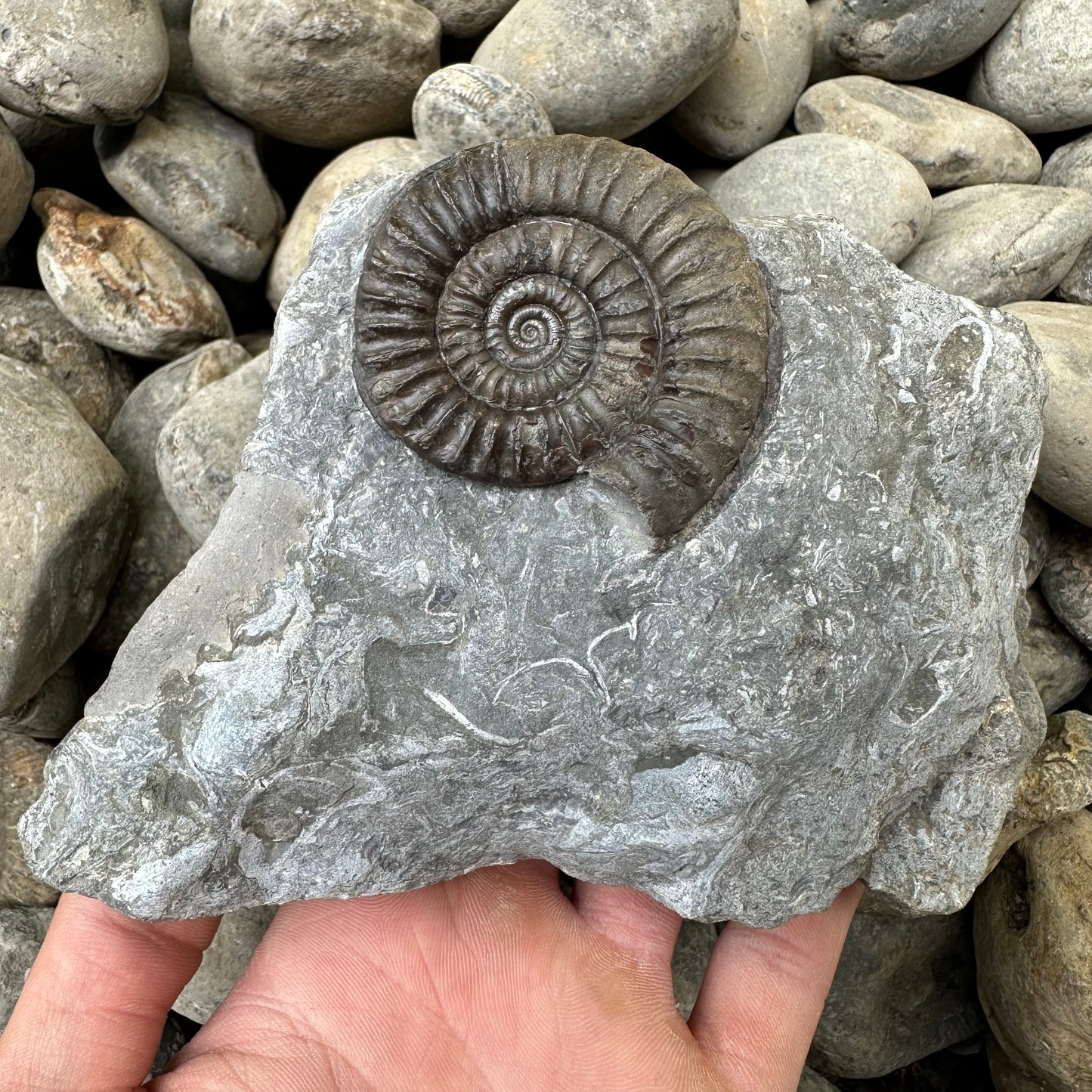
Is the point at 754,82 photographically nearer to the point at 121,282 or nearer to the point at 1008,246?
the point at 1008,246

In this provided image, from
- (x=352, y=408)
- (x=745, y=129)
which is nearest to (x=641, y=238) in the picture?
(x=352, y=408)

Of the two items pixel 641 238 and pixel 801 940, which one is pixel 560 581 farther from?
pixel 801 940

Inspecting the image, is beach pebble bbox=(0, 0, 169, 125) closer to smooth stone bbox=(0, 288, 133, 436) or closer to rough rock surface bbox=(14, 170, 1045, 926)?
smooth stone bbox=(0, 288, 133, 436)

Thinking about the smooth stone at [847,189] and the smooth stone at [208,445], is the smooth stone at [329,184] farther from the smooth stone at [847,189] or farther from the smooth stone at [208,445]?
the smooth stone at [847,189]

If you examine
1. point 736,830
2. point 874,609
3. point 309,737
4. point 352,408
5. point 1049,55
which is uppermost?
point 1049,55

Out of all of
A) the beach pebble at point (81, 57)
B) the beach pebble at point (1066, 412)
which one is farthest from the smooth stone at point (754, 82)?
the beach pebble at point (81, 57)

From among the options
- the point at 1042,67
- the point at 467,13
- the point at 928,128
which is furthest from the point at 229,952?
the point at 1042,67
